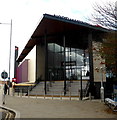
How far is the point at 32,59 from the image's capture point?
41.5 metres

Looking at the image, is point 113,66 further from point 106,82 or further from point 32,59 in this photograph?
point 32,59

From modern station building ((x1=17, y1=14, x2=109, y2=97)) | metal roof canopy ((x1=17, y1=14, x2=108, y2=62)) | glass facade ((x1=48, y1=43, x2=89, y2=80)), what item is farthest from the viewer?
glass facade ((x1=48, y1=43, x2=89, y2=80))

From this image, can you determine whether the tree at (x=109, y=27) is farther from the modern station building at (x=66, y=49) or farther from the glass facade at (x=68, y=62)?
the glass facade at (x=68, y=62)

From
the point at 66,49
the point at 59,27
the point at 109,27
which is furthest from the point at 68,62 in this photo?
the point at 109,27

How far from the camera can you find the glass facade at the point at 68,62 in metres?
31.0

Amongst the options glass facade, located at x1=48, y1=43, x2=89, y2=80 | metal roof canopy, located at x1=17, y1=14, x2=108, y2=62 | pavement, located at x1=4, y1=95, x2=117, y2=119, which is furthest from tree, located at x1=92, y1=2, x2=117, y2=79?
glass facade, located at x1=48, y1=43, x2=89, y2=80

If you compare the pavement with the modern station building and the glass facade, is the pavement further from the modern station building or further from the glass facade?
the glass facade

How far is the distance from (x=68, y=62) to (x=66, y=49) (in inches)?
88.1

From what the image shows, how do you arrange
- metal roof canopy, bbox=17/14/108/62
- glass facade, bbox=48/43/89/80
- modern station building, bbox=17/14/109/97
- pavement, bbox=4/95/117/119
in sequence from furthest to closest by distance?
1. glass facade, bbox=48/43/89/80
2. modern station building, bbox=17/14/109/97
3. metal roof canopy, bbox=17/14/108/62
4. pavement, bbox=4/95/117/119

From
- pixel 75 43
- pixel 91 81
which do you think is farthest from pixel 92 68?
pixel 75 43

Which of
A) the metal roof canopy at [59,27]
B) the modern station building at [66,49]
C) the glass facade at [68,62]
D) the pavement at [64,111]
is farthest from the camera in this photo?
the glass facade at [68,62]

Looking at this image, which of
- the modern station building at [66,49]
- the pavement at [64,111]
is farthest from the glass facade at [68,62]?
the pavement at [64,111]

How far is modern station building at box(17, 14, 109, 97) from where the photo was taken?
24.6 meters

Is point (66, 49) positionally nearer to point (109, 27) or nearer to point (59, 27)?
point (59, 27)
